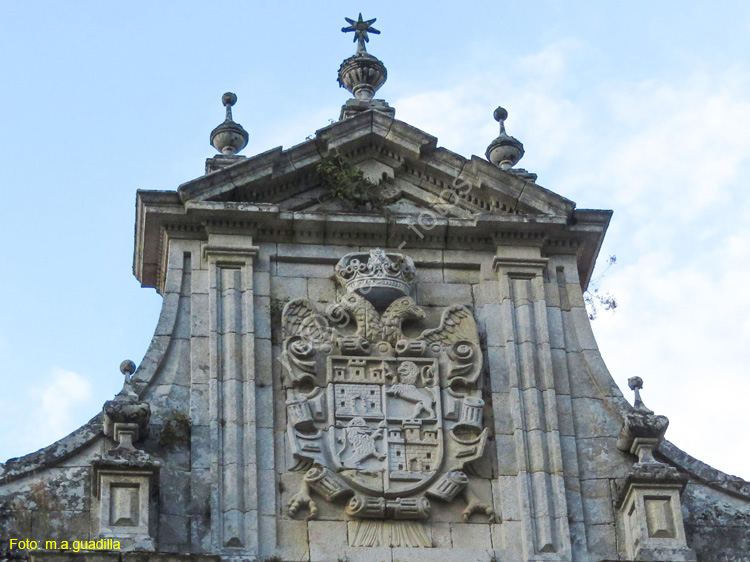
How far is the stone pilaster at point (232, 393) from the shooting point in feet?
64.1

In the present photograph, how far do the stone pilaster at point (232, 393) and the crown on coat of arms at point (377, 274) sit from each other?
3.00ft

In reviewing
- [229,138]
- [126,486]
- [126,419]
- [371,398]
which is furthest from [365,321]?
[126,486]

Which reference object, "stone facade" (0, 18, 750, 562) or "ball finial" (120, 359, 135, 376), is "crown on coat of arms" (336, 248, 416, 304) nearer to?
"stone facade" (0, 18, 750, 562)

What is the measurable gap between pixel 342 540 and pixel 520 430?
80.1 inches

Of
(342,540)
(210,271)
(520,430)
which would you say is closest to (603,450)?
(520,430)

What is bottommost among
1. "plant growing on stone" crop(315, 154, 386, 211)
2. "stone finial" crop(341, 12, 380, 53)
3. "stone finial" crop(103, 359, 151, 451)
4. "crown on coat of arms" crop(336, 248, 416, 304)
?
"stone finial" crop(103, 359, 151, 451)

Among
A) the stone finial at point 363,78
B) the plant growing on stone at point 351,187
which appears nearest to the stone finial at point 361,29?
the stone finial at point 363,78

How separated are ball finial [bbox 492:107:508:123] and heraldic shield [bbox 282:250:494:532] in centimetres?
255

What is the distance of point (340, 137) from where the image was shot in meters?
22.2

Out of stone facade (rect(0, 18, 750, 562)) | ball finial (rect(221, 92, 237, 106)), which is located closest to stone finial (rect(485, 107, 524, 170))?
stone facade (rect(0, 18, 750, 562))

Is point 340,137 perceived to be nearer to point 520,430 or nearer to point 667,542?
point 520,430

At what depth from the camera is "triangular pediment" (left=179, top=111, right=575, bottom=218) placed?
21828 millimetres

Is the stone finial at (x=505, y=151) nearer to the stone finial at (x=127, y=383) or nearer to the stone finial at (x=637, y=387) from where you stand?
the stone finial at (x=637, y=387)

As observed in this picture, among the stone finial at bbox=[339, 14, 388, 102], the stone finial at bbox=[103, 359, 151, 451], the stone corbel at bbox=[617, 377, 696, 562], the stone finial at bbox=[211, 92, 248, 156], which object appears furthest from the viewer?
the stone finial at bbox=[339, 14, 388, 102]
